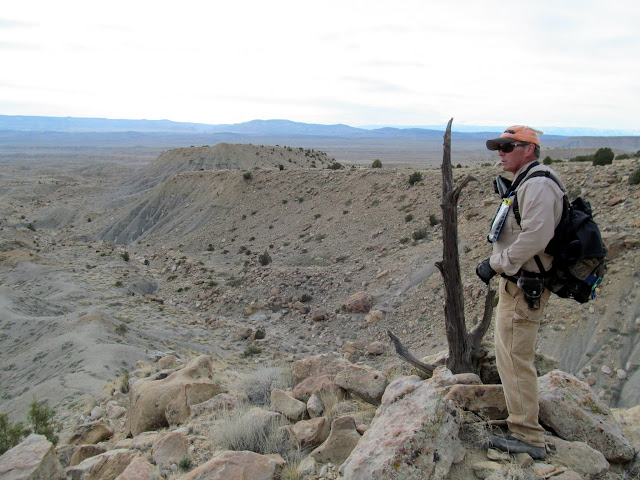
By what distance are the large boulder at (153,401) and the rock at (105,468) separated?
115 cm

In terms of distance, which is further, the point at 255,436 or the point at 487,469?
the point at 255,436

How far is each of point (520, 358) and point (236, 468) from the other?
2324mm

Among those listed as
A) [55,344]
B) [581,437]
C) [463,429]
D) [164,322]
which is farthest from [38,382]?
[581,437]

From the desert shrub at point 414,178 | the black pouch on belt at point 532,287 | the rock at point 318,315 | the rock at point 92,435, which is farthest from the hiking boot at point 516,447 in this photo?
the desert shrub at point 414,178

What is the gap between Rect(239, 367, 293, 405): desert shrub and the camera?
19.6 ft

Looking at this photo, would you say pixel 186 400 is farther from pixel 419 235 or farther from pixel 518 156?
pixel 419 235

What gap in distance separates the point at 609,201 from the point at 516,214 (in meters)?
10.3

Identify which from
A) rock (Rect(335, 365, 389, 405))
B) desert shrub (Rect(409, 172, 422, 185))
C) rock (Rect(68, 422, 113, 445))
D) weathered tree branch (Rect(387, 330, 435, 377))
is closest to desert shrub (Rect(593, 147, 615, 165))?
desert shrub (Rect(409, 172, 422, 185))

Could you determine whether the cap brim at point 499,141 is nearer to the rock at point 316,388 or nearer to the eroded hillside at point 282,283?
the rock at point 316,388

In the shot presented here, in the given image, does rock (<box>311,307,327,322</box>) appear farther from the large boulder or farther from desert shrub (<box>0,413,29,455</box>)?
desert shrub (<box>0,413,29,455</box>)

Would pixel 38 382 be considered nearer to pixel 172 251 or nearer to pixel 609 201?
pixel 609 201

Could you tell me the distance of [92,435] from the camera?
243 inches

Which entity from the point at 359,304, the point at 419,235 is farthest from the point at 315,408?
the point at 419,235

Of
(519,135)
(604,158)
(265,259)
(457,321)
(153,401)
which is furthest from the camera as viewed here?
(265,259)
